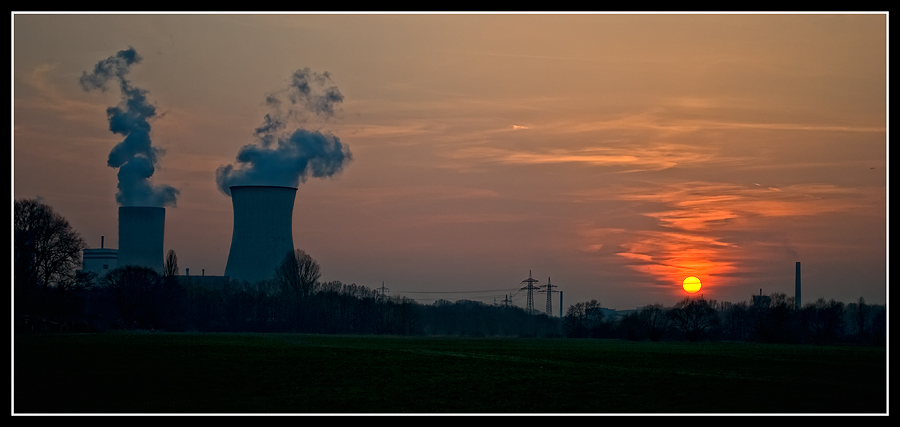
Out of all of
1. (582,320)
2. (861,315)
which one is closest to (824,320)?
(861,315)

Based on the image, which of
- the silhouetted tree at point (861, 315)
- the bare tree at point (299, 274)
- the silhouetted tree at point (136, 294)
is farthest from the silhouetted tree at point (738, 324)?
the silhouetted tree at point (136, 294)

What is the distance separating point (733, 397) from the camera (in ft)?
54.5

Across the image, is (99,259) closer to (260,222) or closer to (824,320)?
(260,222)

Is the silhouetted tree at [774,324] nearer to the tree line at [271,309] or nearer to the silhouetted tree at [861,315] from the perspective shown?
the tree line at [271,309]

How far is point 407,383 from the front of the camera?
17.9 metres

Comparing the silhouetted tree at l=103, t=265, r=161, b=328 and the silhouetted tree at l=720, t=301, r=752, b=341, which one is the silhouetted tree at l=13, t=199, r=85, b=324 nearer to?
the silhouetted tree at l=103, t=265, r=161, b=328

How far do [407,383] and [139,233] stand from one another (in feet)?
95.3

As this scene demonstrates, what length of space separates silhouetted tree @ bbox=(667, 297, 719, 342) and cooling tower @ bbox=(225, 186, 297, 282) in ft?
A: 70.0

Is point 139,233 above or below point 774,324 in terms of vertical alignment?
above

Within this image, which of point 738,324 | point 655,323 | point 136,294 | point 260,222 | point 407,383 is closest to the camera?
point 407,383

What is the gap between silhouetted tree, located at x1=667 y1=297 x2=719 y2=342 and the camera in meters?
49.1

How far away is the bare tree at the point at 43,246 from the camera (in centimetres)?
3475

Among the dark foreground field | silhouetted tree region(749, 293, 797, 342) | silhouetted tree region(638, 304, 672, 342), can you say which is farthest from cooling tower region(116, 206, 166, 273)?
silhouetted tree region(749, 293, 797, 342)
